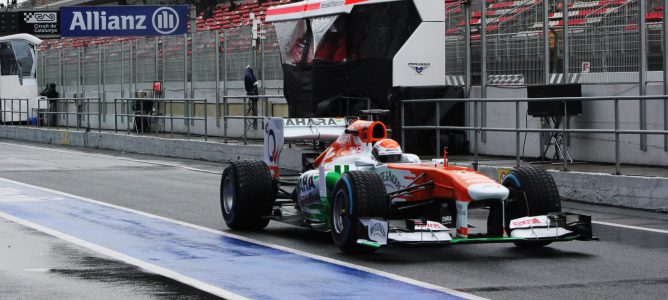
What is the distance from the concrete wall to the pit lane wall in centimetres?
474

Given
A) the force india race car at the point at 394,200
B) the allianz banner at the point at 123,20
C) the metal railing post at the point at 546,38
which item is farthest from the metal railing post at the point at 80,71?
the force india race car at the point at 394,200

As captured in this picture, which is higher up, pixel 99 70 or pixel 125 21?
pixel 125 21

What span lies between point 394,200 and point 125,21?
35.4 meters

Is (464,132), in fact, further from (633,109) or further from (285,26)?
(285,26)

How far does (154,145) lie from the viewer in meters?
33.6

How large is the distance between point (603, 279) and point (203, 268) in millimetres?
3396

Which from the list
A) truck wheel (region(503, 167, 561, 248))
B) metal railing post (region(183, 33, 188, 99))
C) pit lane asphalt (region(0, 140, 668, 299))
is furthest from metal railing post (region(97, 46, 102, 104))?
truck wheel (region(503, 167, 561, 248))

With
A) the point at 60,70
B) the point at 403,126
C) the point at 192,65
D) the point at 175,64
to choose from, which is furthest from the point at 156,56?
the point at 403,126

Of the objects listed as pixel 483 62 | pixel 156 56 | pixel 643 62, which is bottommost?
pixel 643 62

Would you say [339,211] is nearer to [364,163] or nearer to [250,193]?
[364,163]

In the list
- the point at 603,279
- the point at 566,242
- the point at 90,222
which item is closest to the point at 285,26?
the point at 90,222

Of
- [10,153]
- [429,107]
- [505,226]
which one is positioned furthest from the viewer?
[10,153]

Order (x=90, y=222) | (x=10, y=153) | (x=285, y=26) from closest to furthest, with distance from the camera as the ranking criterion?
1. (x=90, y=222)
2. (x=285, y=26)
3. (x=10, y=153)

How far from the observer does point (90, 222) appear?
14875 millimetres
